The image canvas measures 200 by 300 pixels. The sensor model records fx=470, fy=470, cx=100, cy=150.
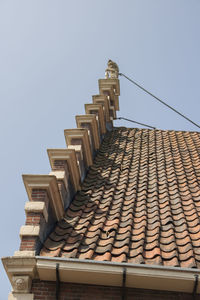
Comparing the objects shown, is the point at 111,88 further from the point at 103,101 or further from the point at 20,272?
the point at 20,272

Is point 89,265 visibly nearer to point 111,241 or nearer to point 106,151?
point 111,241

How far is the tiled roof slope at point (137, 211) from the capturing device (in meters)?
6.23

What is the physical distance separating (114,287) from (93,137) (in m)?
5.72

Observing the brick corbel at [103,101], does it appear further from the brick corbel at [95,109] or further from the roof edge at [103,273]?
the roof edge at [103,273]

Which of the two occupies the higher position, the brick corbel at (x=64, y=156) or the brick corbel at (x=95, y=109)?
the brick corbel at (x=64, y=156)

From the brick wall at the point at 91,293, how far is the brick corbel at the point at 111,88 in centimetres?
930

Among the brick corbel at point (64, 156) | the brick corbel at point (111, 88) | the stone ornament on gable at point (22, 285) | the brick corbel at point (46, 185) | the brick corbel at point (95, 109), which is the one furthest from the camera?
the brick corbel at point (111, 88)

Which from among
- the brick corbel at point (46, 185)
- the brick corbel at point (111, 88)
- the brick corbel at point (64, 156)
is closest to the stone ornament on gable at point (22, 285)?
the brick corbel at point (46, 185)

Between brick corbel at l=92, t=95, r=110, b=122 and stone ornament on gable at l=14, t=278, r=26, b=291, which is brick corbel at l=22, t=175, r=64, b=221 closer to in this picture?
stone ornament on gable at l=14, t=278, r=26, b=291

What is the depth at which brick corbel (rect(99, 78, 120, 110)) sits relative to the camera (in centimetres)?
1462

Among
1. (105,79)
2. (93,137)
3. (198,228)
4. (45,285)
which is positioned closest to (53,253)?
(45,285)

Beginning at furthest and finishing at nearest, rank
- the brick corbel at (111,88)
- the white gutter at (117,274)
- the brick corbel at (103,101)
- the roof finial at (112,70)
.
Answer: the roof finial at (112,70) < the brick corbel at (111,88) < the brick corbel at (103,101) < the white gutter at (117,274)

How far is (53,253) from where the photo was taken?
251 inches

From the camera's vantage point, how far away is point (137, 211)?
7621 millimetres
